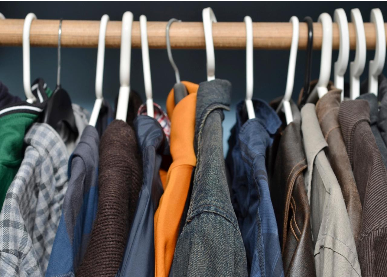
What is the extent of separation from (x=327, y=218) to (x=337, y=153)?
4.0 inches

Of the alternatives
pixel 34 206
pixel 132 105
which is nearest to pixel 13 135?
pixel 34 206

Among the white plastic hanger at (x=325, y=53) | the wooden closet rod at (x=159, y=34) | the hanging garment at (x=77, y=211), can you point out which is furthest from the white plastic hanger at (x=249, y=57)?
the hanging garment at (x=77, y=211)

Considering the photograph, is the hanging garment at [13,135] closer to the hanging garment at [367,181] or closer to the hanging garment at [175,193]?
the hanging garment at [175,193]

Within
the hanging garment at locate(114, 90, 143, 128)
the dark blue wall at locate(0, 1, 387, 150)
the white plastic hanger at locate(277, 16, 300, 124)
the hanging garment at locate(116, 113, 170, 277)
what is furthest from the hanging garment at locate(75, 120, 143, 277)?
the dark blue wall at locate(0, 1, 387, 150)

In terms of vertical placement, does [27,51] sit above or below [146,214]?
above

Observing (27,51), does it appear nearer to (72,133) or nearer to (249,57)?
(72,133)

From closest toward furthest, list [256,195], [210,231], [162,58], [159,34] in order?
[210,231]
[256,195]
[159,34]
[162,58]

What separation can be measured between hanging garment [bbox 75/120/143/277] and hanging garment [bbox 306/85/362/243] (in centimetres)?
25

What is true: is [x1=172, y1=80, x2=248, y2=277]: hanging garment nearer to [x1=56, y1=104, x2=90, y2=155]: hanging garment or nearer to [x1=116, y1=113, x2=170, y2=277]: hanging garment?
[x1=116, y1=113, x2=170, y2=277]: hanging garment

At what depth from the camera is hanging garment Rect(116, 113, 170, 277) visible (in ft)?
1.26

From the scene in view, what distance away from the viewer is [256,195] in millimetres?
A: 455

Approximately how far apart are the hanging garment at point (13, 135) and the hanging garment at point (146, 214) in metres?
0.15

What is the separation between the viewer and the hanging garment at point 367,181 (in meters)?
0.38

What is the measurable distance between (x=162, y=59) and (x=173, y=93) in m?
0.28
